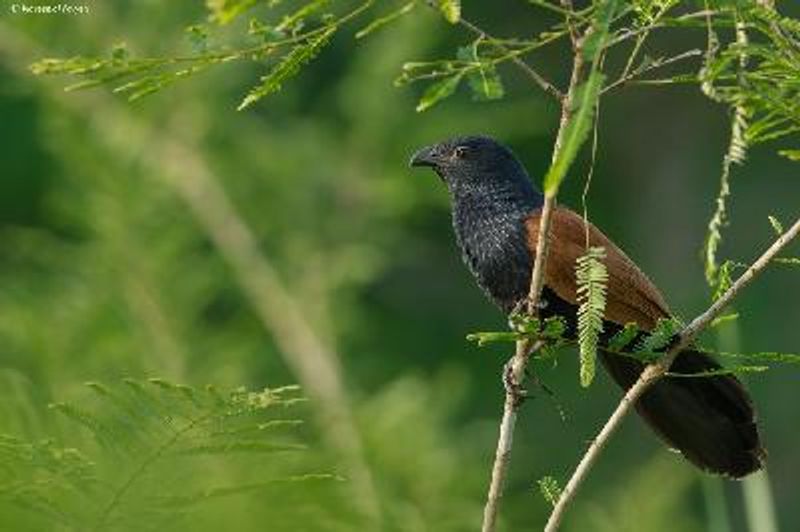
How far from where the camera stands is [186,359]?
7496mm

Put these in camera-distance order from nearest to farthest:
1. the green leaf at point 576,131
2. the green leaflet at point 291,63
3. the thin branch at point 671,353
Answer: the green leaf at point 576,131
the green leaflet at point 291,63
the thin branch at point 671,353

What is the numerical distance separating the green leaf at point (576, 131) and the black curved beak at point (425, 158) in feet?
8.01

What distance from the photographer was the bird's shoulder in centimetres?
307

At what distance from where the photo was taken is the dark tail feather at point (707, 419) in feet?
9.95

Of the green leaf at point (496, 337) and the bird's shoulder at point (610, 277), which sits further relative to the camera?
the bird's shoulder at point (610, 277)

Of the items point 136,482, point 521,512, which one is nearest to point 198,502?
point 136,482

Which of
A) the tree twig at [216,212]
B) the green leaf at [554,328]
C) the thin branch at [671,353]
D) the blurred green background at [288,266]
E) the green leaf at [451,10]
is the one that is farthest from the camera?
the tree twig at [216,212]

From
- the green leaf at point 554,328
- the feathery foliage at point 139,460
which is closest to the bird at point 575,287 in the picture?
the green leaf at point 554,328

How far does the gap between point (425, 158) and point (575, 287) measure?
31.9 inches

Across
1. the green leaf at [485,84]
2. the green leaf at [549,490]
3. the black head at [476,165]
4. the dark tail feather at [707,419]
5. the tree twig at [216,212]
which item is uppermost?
the tree twig at [216,212]

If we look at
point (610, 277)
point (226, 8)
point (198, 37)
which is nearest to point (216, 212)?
point (610, 277)

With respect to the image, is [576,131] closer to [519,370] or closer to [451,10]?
[451,10]

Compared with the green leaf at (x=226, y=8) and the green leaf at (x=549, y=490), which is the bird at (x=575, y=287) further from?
the green leaf at (x=226, y=8)

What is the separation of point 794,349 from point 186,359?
689cm
